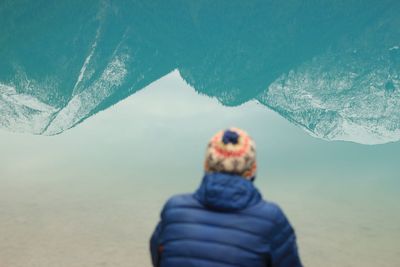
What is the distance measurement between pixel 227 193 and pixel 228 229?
0.19 m

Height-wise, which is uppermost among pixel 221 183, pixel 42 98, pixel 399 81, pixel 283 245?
pixel 399 81

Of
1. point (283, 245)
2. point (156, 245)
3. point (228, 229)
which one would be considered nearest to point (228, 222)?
point (228, 229)

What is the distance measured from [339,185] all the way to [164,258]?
12339 mm

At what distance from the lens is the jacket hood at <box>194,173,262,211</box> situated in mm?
2752

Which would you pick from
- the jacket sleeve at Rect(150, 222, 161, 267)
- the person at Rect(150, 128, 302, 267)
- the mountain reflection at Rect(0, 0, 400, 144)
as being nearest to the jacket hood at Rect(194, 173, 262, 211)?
the person at Rect(150, 128, 302, 267)

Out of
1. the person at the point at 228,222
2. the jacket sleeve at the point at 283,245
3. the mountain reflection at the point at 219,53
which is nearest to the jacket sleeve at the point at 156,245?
the person at the point at 228,222

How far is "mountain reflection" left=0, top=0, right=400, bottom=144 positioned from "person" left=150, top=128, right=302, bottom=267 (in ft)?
188

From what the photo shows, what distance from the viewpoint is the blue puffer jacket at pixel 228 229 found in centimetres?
275

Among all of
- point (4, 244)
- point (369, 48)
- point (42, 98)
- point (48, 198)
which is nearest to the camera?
point (4, 244)

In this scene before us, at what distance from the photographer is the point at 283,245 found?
2.83m

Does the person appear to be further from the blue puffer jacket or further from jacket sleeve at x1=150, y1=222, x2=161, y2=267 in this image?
jacket sleeve at x1=150, y1=222, x2=161, y2=267

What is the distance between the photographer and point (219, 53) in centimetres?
6719

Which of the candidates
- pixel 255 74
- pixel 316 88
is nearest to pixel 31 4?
pixel 255 74

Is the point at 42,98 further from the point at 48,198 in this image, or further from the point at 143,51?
the point at 48,198
